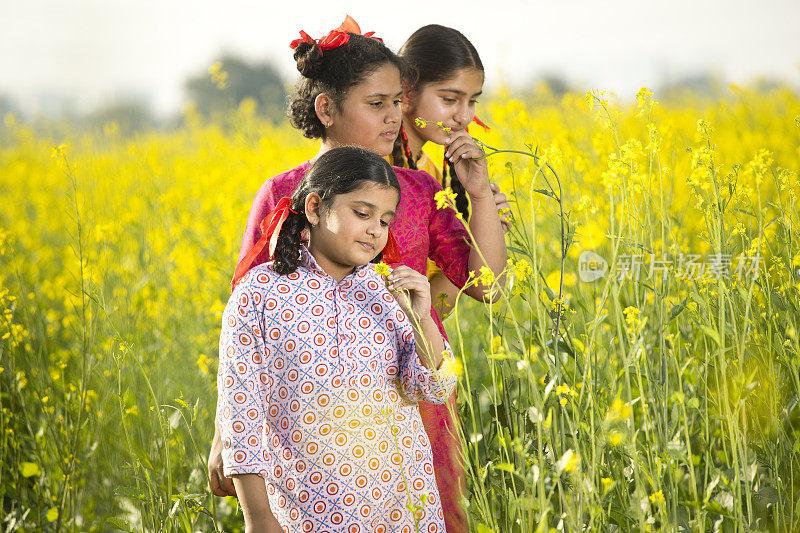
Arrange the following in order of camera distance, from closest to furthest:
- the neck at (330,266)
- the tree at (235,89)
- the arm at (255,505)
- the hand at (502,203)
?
the arm at (255,505) < the neck at (330,266) < the hand at (502,203) < the tree at (235,89)

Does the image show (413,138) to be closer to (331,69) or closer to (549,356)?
(331,69)

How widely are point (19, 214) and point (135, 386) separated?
14.2 ft

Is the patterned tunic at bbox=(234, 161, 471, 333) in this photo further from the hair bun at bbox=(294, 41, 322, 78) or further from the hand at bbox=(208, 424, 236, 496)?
the hand at bbox=(208, 424, 236, 496)

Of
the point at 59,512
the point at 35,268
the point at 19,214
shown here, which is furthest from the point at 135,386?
the point at 19,214

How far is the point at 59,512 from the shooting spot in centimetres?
222

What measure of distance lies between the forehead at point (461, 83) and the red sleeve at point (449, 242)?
34 centimetres

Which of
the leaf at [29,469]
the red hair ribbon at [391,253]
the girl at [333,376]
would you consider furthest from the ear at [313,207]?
the leaf at [29,469]

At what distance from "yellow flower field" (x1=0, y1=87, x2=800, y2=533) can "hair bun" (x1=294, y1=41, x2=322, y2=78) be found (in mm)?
586

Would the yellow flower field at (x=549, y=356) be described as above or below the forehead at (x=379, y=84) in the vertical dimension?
below

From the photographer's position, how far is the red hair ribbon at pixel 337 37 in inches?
76.0

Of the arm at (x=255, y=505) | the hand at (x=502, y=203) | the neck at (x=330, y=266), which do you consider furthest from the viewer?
the hand at (x=502, y=203)

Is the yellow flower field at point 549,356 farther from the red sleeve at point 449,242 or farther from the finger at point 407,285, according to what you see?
the finger at point 407,285

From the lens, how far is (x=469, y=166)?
6.02 feet

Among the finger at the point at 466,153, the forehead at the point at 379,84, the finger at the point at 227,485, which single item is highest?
the forehead at the point at 379,84
